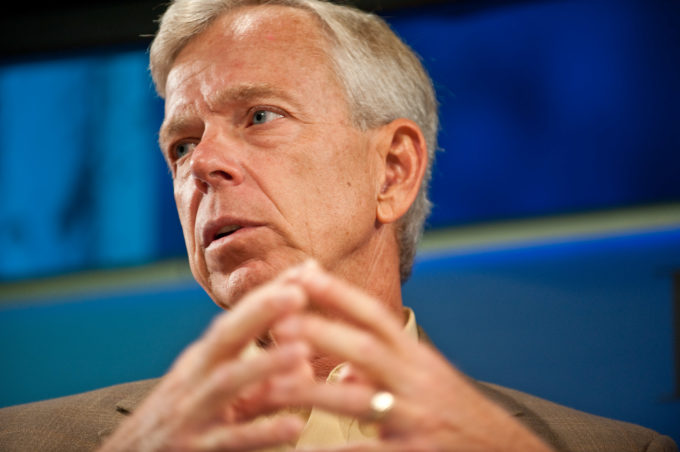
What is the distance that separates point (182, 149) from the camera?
1696mm

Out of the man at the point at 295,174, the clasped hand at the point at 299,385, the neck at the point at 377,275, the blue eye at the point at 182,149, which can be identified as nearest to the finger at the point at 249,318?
the clasped hand at the point at 299,385

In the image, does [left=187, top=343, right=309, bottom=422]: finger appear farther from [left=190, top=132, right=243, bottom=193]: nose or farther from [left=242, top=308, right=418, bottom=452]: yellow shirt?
[left=190, top=132, right=243, bottom=193]: nose

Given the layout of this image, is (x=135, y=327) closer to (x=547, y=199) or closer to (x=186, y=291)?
(x=186, y=291)

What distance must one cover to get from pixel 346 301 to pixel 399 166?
0.83 metres

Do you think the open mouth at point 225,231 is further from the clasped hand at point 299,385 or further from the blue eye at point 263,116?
the clasped hand at point 299,385

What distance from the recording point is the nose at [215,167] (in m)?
1.43

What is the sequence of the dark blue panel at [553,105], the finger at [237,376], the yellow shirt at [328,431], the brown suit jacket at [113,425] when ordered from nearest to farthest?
the finger at [237,376] < the yellow shirt at [328,431] < the brown suit jacket at [113,425] < the dark blue panel at [553,105]

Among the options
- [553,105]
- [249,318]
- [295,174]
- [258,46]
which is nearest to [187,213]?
[295,174]

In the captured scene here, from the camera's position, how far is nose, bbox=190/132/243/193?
4.70 feet

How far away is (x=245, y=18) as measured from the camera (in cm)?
163

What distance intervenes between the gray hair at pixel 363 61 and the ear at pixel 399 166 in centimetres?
4

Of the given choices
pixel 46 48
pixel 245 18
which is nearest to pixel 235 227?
pixel 245 18

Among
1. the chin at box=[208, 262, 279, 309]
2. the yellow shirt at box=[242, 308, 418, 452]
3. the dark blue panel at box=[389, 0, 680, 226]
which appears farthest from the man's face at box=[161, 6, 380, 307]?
the dark blue panel at box=[389, 0, 680, 226]

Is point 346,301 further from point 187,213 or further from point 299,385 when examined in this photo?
point 187,213
